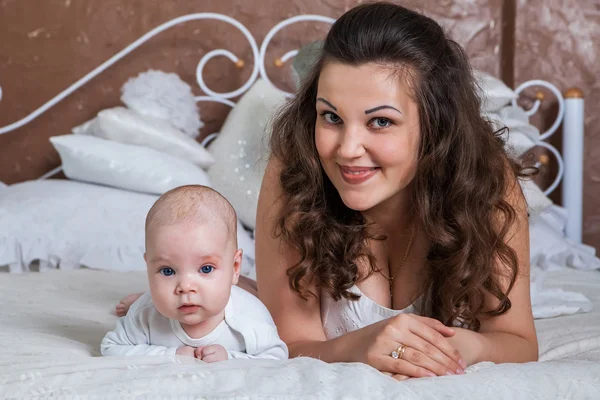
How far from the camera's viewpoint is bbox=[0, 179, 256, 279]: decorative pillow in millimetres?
2496

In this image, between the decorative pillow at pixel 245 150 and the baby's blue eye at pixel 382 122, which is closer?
the baby's blue eye at pixel 382 122

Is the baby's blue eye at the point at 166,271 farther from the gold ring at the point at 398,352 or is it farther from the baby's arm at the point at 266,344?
the gold ring at the point at 398,352

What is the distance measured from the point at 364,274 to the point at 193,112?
1687 mm

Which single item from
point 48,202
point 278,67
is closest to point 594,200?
point 278,67

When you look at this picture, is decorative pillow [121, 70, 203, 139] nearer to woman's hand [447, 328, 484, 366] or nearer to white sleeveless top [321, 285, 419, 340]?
white sleeveless top [321, 285, 419, 340]

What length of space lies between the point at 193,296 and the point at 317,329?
423mm

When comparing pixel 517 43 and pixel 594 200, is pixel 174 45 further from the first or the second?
pixel 594 200

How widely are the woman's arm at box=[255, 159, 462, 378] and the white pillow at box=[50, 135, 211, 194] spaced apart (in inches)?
43.6

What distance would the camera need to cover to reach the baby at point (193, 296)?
4.17ft

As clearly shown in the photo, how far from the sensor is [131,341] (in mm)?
1374

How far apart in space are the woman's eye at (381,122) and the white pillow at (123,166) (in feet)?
4.62

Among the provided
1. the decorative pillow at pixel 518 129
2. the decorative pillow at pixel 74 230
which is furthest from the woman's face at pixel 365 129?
the decorative pillow at pixel 518 129

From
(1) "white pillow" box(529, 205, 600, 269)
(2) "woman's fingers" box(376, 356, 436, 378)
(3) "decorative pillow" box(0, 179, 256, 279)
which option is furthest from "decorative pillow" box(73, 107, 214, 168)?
(2) "woman's fingers" box(376, 356, 436, 378)

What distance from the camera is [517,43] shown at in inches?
132
